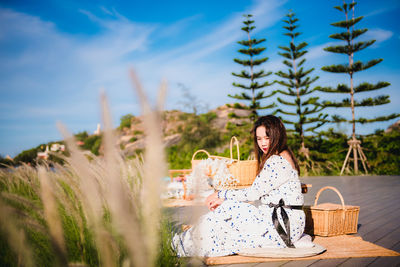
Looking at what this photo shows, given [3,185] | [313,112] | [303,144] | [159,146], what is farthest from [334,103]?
[159,146]

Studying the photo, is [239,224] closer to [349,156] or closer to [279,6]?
[349,156]

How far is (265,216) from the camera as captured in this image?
6.99 feet

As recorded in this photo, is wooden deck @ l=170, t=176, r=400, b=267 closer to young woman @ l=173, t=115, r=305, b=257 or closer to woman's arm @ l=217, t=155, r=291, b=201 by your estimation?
young woman @ l=173, t=115, r=305, b=257

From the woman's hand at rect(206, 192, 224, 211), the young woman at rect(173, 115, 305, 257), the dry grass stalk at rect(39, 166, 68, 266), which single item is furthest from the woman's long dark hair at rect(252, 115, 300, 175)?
the dry grass stalk at rect(39, 166, 68, 266)

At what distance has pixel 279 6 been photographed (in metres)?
11.3

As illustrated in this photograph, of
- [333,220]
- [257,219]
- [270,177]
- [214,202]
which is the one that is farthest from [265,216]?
[333,220]

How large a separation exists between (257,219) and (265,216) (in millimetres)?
64

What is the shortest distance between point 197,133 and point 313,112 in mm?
7356

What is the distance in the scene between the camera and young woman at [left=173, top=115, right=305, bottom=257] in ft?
6.95

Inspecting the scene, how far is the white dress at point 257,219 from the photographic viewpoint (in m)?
2.12

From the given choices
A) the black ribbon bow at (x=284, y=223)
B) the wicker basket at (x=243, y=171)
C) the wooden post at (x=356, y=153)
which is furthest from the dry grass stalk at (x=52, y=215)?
the wooden post at (x=356, y=153)

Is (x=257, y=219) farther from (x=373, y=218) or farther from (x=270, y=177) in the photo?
(x=373, y=218)

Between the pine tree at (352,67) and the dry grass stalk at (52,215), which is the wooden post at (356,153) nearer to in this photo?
the pine tree at (352,67)

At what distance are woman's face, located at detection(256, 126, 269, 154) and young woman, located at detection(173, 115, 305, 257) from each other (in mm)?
59
